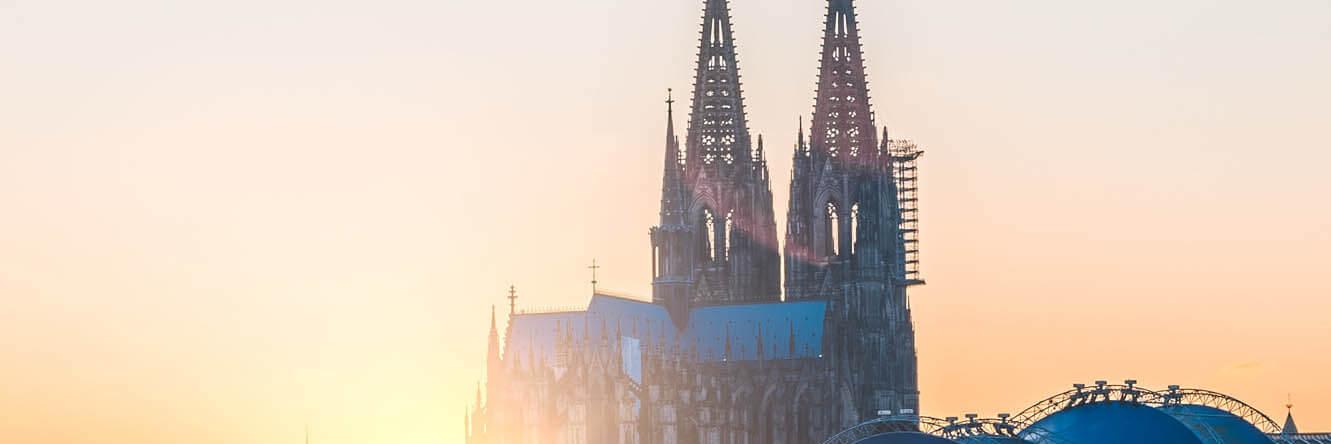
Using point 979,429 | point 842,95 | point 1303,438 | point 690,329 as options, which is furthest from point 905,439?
point 842,95

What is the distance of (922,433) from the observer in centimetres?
14025

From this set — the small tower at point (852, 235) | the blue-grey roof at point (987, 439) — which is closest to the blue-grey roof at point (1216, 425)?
the blue-grey roof at point (987, 439)

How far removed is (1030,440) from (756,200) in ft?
136

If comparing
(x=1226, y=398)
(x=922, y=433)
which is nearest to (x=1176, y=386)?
(x=1226, y=398)

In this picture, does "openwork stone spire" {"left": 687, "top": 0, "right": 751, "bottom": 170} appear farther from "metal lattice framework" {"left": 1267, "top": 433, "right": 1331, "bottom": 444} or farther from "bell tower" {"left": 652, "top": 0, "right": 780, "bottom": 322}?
"metal lattice framework" {"left": 1267, "top": 433, "right": 1331, "bottom": 444}

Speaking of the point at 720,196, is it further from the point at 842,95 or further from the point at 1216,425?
the point at 1216,425

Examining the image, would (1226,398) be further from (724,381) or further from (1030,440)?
(724,381)

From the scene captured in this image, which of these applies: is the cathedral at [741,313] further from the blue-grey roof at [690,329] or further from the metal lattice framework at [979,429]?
the metal lattice framework at [979,429]

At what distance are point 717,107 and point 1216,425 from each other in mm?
41675

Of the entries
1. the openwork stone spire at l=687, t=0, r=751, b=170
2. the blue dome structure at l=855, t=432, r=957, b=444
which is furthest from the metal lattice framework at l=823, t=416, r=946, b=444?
the openwork stone spire at l=687, t=0, r=751, b=170

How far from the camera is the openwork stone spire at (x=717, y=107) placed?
614 ft

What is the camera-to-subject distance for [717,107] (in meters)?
188

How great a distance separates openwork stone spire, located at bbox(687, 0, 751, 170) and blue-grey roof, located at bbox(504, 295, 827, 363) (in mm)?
9513

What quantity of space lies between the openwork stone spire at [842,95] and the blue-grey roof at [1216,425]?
31352 mm
